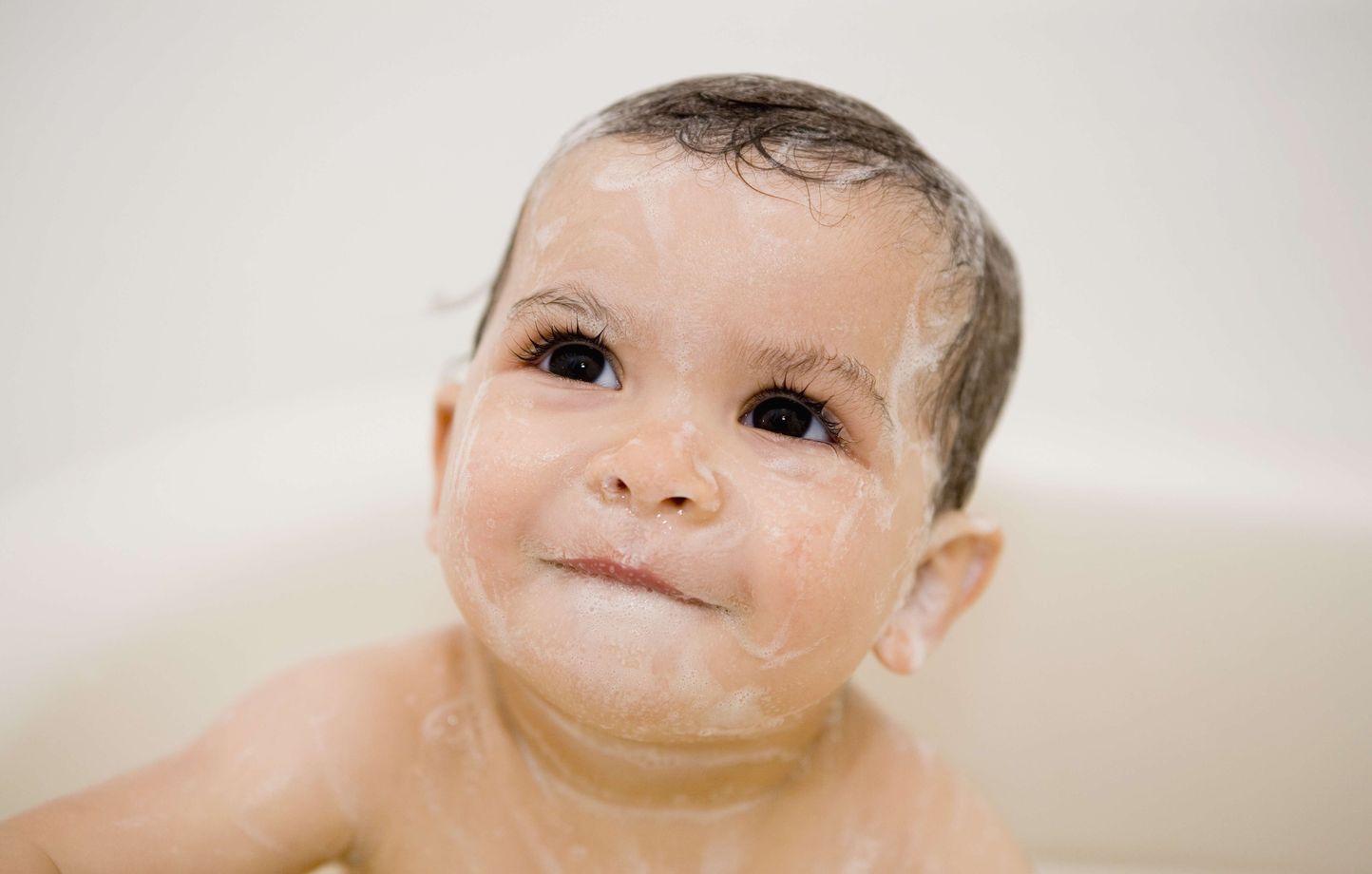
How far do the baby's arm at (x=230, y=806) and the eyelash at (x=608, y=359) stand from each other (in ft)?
0.94

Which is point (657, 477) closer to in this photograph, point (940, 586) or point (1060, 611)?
point (940, 586)

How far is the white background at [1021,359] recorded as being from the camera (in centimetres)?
118

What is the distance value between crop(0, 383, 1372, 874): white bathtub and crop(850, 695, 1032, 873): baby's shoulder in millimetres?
288

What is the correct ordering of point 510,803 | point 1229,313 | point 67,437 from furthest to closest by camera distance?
point 1229,313 → point 67,437 → point 510,803

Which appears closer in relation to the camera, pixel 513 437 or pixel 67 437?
pixel 513 437

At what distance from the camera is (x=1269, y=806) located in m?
1.27

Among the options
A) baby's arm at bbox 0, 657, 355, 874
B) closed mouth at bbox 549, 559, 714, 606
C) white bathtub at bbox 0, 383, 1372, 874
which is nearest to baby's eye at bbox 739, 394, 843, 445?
closed mouth at bbox 549, 559, 714, 606

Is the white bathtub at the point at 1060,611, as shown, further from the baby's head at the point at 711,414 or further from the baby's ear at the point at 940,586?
the baby's head at the point at 711,414

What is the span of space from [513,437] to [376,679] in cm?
27

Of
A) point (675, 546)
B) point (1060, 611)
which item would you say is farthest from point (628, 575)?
point (1060, 611)

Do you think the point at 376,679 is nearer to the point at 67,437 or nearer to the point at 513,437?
the point at 513,437

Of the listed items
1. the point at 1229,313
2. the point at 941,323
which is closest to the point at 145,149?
the point at 941,323

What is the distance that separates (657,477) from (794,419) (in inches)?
5.3

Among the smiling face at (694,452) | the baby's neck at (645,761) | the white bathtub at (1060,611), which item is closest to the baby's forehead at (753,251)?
the smiling face at (694,452)
